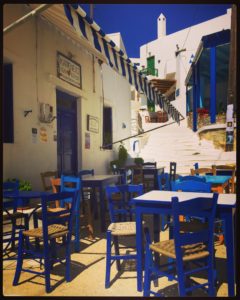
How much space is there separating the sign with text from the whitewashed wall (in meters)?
0.16

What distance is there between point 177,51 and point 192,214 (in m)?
19.2

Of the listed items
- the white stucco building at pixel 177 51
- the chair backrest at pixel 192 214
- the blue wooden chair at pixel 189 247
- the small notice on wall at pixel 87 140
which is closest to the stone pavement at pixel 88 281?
the blue wooden chair at pixel 189 247

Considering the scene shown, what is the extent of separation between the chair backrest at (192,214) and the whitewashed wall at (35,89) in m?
3.83

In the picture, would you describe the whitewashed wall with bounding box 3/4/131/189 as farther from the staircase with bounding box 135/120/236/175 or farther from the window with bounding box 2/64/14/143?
the staircase with bounding box 135/120/236/175

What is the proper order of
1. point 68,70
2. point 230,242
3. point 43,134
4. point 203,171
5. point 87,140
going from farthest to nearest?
1. point 87,140
2. point 68,70
3. point 43,134
4. point 203,171
5. point 230,242

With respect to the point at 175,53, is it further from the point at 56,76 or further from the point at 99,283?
the point at 99,283

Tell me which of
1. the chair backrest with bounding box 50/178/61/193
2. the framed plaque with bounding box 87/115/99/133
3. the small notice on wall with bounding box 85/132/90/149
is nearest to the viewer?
the chair backrest with bounding box 50/178/61/193

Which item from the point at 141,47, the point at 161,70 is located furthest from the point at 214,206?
the point at 141,47

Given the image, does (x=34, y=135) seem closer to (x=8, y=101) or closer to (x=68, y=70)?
(x=8, y=101)

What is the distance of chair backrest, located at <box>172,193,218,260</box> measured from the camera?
2068 mm

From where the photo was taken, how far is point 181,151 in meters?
12.3

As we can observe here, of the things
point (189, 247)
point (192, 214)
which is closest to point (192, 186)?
point (189, 247)

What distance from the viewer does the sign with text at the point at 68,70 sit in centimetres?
711

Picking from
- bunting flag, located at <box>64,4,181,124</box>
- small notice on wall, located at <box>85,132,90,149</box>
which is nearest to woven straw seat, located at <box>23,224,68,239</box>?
bunting flag, located at <box>64,4,181,124</box>
